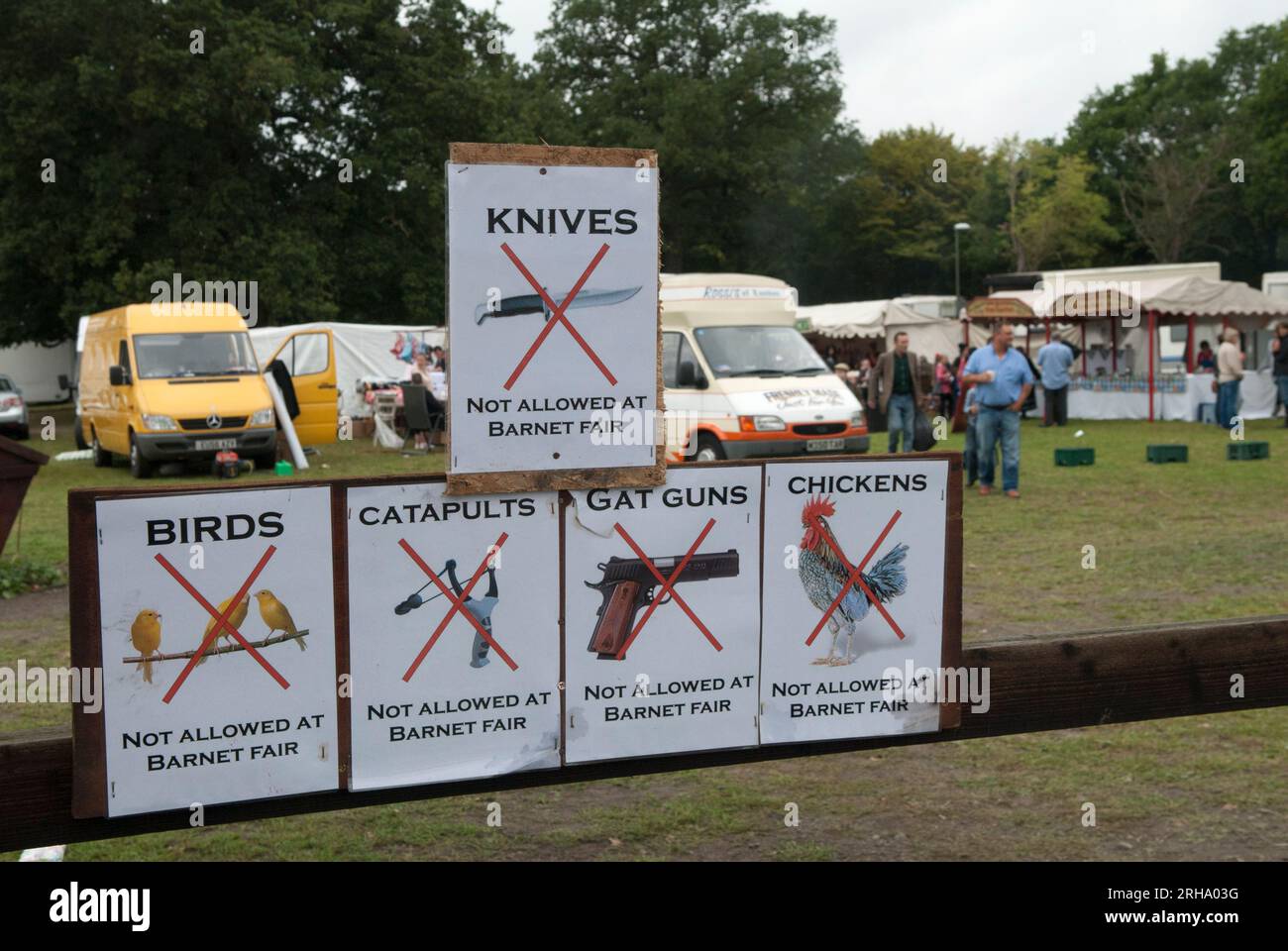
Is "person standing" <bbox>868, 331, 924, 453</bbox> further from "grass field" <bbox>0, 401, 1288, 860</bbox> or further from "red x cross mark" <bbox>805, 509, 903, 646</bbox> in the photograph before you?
"red x cross mark" <bbox>805, 509, 903, 646</bbox>

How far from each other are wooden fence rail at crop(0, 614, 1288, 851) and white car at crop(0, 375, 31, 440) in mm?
28773

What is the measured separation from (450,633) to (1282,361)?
24253 millimetres

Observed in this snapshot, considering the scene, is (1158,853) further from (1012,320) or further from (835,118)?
(835,118)

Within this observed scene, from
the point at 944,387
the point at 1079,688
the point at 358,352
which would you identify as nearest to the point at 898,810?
the point at 1079,688

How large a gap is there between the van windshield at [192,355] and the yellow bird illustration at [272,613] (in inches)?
759

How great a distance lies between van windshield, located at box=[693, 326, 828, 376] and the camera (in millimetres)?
17359

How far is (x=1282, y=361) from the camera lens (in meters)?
24.0

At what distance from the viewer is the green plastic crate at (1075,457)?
18.7 meters

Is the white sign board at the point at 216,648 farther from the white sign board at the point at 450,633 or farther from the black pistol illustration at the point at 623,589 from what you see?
the black pistol illustration at the point at 623,589

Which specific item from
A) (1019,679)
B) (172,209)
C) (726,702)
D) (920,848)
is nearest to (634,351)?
(726,702)

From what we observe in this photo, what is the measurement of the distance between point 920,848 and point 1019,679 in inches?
69.7
